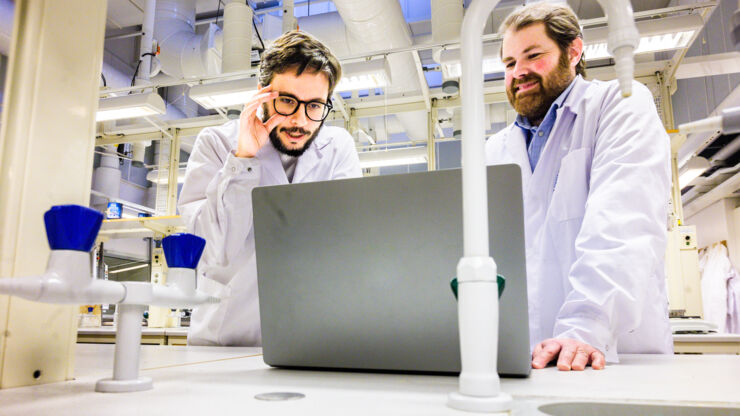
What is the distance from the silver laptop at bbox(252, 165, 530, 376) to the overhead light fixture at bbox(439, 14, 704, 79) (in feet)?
8.40

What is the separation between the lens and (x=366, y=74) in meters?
3.73

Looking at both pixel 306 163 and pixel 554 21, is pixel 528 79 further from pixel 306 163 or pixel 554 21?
pixel 306 163

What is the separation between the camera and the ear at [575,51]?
145cm

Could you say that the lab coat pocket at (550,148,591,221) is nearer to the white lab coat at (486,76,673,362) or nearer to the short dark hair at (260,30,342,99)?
the white lab coat at (486,76,673,362)

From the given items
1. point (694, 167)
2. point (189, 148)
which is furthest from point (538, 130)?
point (189, 148)

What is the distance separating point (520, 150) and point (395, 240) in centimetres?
89

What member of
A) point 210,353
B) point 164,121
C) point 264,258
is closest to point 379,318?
point 264,258

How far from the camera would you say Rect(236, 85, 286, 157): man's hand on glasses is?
4.50ft

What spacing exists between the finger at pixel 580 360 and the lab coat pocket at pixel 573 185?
0.50m

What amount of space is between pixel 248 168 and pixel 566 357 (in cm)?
89

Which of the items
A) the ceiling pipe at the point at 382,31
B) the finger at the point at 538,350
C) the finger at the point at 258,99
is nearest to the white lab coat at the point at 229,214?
the finger at the point at 258,99

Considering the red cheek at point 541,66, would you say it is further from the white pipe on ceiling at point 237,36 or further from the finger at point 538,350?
the white pipe on ceiling at point 237,36

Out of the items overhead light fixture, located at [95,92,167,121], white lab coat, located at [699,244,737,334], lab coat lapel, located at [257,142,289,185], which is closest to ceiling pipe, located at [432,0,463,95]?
overhead light fixture, located at [95,92,167,121]

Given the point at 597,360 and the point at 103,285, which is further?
the point at 597,360
